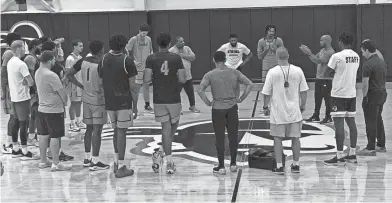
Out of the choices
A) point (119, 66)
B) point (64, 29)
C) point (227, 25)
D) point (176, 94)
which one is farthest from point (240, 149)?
point (64, 29)

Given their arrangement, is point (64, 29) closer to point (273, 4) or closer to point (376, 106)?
point (273, 4)

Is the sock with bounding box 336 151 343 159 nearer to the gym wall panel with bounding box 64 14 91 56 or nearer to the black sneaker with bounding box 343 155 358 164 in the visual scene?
the black sneaker with bounding box 343 155 358 164

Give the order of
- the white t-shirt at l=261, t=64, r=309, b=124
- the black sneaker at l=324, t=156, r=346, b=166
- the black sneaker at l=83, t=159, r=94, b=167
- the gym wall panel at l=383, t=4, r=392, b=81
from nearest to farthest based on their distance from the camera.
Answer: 1. the white t-shirt at l=261, t=64, r=309, b=124
2. the black sneaker at l=324, t=156, r=346, b=166
3. the black sneaker at l=83, t=159, r=94, b=167
4. the gym wall panel at l=383, t=4, r=392, b=81

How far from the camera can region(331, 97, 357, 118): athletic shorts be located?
342 inches

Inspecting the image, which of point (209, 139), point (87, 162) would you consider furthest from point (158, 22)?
point (87, 162)

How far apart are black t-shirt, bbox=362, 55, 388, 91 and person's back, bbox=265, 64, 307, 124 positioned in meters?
1.32

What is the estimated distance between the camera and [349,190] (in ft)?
25.0

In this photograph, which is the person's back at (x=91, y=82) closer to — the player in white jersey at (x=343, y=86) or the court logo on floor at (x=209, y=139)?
the court logo on floor at (x=209, y=139)

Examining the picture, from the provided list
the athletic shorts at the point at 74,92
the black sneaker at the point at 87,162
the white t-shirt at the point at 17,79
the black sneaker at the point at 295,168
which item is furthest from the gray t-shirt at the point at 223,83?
the athletic shorts at the point at 74,92

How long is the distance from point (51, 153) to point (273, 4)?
388 inches

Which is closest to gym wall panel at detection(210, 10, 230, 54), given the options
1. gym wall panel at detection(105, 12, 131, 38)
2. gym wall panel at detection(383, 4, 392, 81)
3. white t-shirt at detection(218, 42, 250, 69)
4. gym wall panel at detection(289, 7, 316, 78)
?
gym wall panel at detection(289, 7, 316, 78)

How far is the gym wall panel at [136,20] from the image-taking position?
683 inches

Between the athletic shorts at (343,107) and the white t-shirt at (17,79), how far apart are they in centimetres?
460

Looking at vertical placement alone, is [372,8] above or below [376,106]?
above
